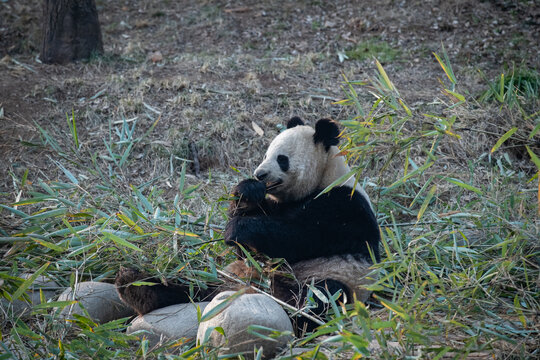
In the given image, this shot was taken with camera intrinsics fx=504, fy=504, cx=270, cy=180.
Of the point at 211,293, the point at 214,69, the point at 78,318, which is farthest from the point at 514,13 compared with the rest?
the point at 78,318

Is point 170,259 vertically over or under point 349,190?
under

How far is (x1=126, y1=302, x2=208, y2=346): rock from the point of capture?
3236 millimetres

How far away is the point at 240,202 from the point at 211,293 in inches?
27.4

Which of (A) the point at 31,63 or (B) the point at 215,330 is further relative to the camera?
(A) the point at 31,63

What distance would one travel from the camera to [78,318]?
118 inches

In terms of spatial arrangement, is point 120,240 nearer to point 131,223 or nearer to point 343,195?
point 131,223

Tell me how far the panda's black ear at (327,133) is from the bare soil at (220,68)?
2.10 metres

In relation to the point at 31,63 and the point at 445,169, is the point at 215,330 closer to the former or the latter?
the point at 445,169

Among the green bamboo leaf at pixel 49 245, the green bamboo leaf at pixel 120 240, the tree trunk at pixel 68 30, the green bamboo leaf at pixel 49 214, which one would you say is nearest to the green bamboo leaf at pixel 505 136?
the green bamboo leaf at pixel 120 240

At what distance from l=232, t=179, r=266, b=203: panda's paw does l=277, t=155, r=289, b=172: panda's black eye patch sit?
258 mm

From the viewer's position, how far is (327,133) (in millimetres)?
3932

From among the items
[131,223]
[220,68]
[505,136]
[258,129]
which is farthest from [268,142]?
[505,136]

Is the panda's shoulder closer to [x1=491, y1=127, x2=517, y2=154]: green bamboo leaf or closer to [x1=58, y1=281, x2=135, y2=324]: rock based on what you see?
[x1=491, y1=127, x2=517, y2=154]: green bamboo leaf

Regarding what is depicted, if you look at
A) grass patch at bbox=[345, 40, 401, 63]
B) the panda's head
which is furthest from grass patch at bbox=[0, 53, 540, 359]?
grass patch at bbox=[345, 40, 401, 63]
